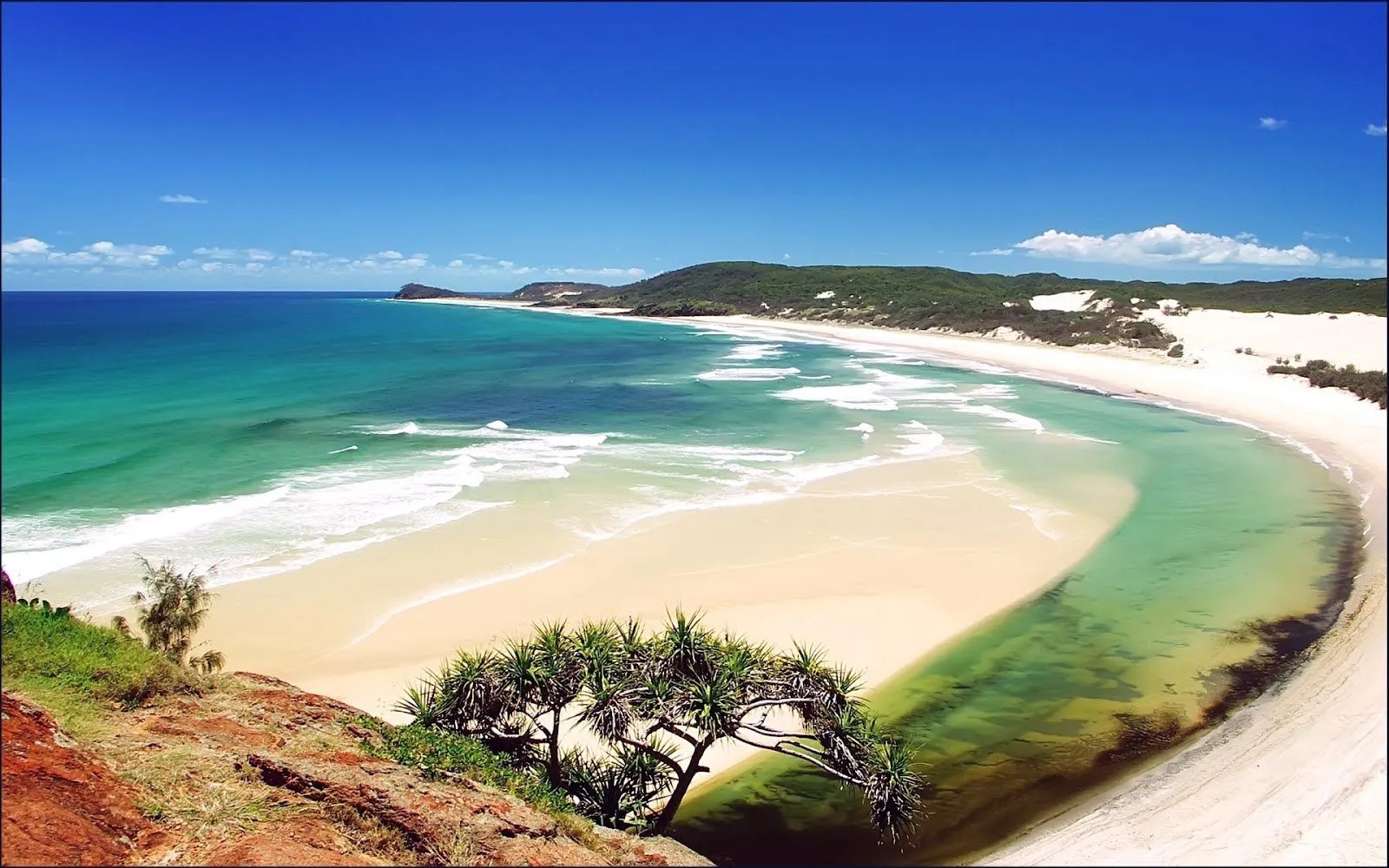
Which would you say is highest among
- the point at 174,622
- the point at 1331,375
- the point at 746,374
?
the point at 746,374

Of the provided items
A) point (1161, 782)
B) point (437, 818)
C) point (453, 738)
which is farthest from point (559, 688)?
point (1161, 782)

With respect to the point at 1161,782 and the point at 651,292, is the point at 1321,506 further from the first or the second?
the point at 651,292

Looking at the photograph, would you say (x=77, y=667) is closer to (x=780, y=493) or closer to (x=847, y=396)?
(x=780, y=493)

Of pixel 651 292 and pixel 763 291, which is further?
pixel 651 292

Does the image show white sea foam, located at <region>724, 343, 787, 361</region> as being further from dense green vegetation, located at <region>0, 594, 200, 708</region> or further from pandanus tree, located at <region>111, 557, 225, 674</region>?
dense green vegetation, located at <region>0, 594, 200, 708</region>

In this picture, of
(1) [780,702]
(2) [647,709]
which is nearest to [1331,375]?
(1) [780,702]

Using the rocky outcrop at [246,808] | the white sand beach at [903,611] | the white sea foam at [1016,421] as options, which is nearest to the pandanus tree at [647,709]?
the rocky outcrop at [246,808]
